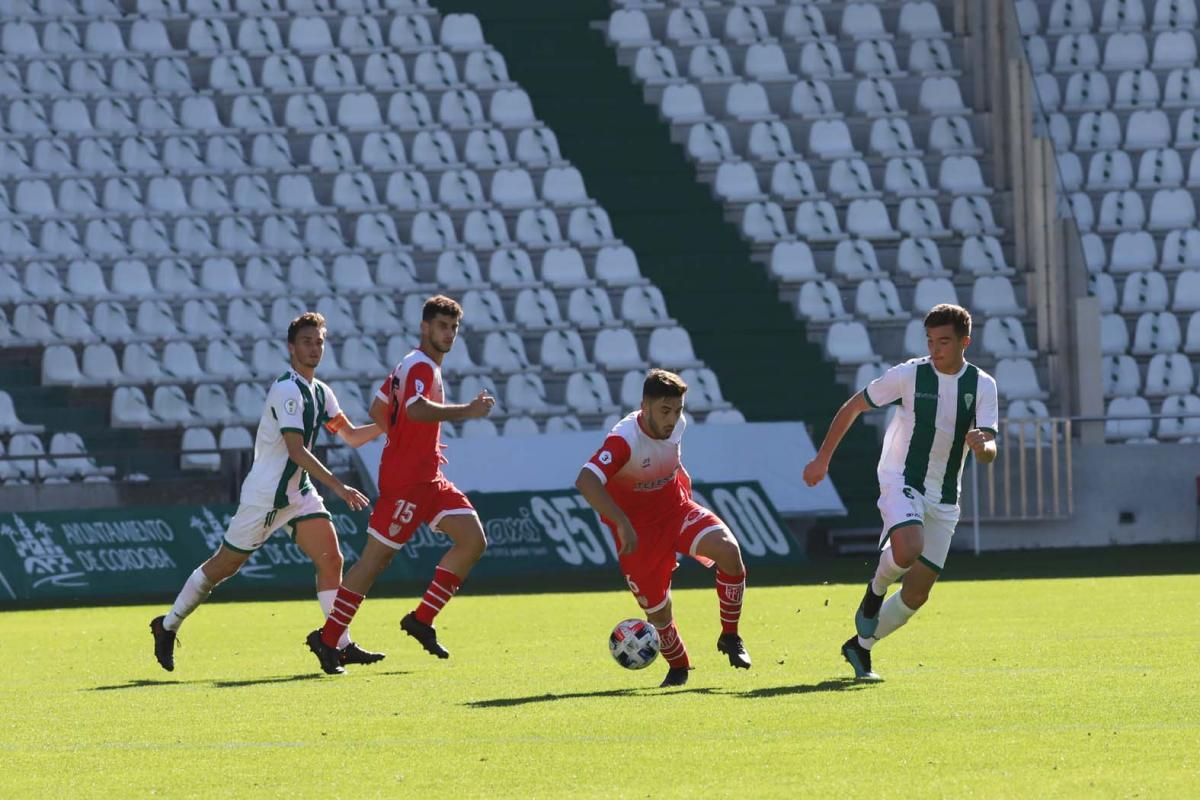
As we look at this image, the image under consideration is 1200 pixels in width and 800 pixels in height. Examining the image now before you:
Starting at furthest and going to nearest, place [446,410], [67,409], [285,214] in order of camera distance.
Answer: [285,214]
[67,409]
[446,410]

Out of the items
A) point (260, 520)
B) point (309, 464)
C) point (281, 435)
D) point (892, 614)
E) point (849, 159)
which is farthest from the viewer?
point (849, 159)

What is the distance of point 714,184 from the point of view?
1024 inches

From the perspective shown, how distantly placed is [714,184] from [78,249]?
311 inches

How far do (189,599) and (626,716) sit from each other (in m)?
3.96

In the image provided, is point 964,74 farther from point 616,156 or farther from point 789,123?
point 616,156

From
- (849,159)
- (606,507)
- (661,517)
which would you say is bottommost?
(849,159)

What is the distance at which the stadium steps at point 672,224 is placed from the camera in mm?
23703

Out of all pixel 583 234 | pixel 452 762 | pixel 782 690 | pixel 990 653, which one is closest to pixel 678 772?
pixel 452 762

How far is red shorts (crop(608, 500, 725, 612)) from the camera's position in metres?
9.09

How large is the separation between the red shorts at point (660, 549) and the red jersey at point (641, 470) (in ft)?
0.16

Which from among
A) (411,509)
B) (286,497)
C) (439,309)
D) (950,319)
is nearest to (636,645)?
(411,509)

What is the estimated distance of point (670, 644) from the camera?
905 centimetres

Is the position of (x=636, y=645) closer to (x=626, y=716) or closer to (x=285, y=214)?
(x=626, y=716)

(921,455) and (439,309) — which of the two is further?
(439,309)
